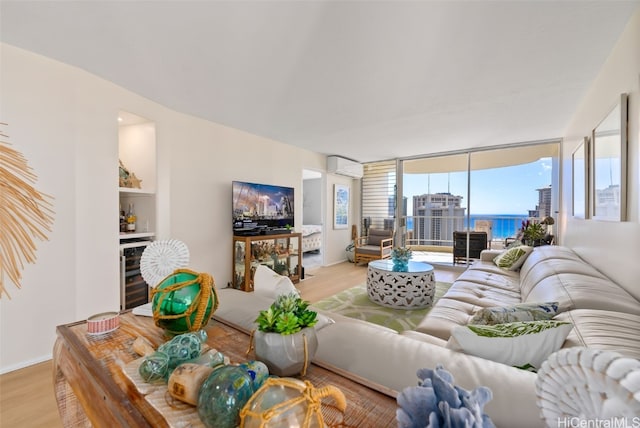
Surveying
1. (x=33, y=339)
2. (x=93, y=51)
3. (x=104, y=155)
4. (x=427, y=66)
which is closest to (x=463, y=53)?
(x=427, y=66)

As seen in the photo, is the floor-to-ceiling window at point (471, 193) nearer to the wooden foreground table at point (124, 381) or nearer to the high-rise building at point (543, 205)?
the high-rise building at point (543, 205)

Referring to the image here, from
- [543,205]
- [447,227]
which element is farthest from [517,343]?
[447,227]

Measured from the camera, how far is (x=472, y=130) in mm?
3730

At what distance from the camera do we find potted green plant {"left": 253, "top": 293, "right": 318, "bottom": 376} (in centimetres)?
66

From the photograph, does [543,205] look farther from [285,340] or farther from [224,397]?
[224,397]

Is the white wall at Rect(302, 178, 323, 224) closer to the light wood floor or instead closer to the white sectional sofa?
the white sectional sofa

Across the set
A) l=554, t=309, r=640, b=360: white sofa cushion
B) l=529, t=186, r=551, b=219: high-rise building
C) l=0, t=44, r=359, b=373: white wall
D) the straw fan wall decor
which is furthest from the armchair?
the straw fan wall decor

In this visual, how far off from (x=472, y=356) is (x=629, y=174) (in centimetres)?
168

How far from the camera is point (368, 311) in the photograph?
296cm

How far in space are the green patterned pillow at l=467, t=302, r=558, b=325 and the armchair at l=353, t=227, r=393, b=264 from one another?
3.98 metres

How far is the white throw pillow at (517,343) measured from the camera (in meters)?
0.90

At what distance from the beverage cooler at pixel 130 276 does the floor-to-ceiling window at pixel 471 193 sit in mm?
4857

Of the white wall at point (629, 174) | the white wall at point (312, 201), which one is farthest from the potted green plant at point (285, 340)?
the white wall at point (312, 201)

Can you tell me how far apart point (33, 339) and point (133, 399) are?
234cm
